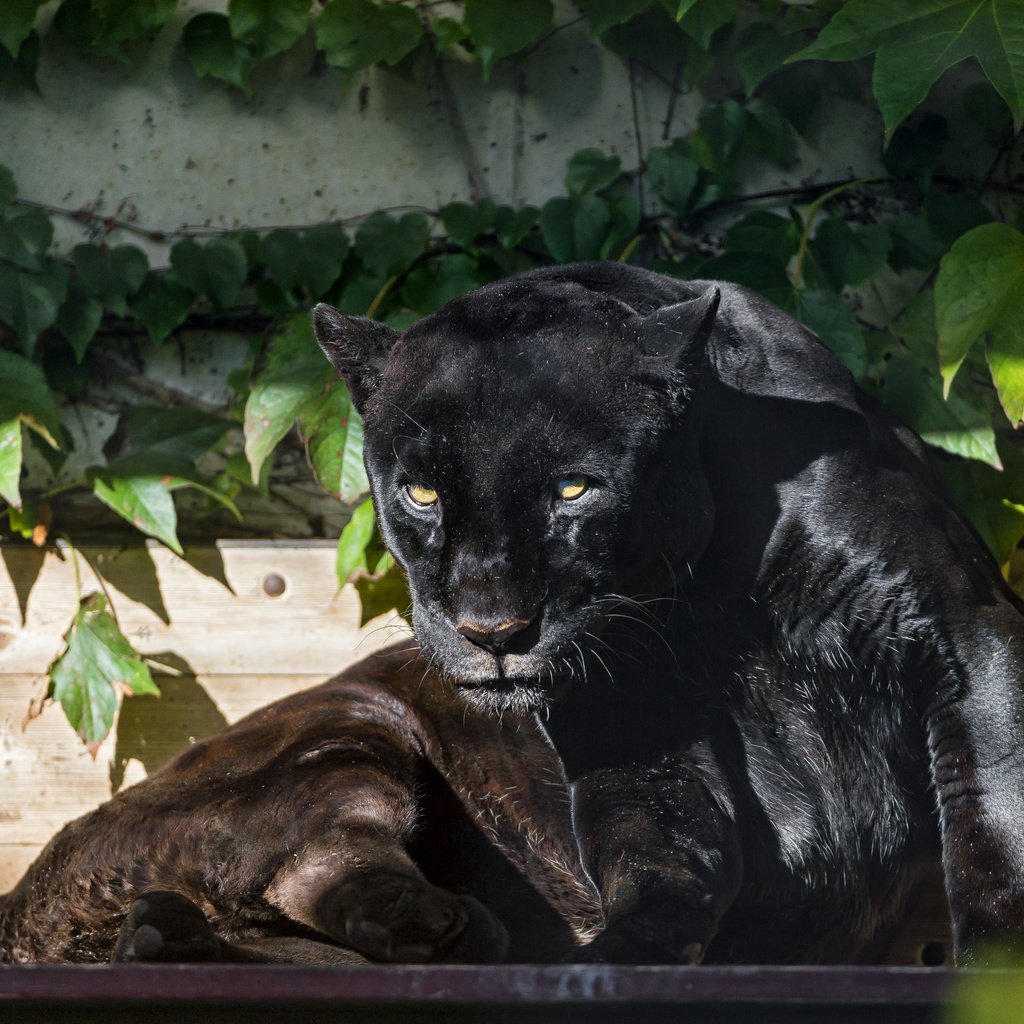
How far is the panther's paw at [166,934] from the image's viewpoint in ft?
4.82

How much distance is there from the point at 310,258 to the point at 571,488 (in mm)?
1467

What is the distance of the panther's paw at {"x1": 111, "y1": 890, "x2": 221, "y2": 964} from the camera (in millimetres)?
1469

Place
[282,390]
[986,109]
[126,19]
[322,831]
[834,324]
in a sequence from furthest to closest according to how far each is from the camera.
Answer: [126,19] → [986,109] → [282,390] → [834,324] → [322,831]

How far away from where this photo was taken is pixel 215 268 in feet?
9.62

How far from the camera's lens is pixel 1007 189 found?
2.82m

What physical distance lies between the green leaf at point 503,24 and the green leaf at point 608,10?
0.28 feet

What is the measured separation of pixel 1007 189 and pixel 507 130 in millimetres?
1114

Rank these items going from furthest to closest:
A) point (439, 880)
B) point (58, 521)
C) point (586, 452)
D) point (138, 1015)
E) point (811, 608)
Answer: point (58, 521) → point (439, 880) → point (811, 608) → point (586, 452) → point (138, 1015)

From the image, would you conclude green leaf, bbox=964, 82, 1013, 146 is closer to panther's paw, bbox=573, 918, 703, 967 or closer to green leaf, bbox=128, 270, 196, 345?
green leaf, bbox=128, 270, 196, 345

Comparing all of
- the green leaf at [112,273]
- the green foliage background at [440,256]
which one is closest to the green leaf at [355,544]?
the green foliage background at [440,256]

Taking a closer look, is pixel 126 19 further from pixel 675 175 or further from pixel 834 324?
pixel 834 324

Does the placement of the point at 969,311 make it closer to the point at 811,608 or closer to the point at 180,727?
the point at 811,608

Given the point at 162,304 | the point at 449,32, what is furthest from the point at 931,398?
the point at 162,304

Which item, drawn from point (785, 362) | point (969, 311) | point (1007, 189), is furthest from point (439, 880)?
point (1007, 189)
